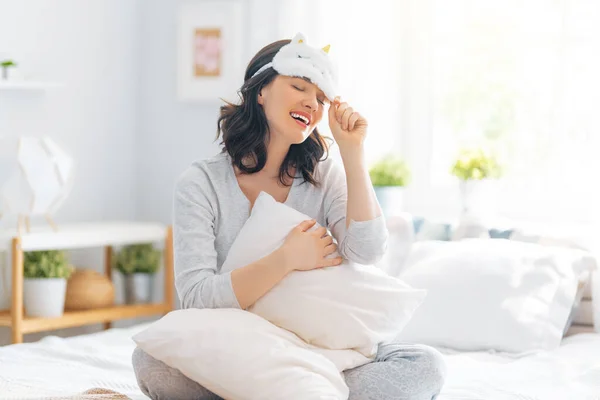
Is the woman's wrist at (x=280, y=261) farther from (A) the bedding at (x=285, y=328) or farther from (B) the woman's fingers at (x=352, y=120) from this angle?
(B) the woman's fingers at (x=352, y=120)

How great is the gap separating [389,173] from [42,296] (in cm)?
129

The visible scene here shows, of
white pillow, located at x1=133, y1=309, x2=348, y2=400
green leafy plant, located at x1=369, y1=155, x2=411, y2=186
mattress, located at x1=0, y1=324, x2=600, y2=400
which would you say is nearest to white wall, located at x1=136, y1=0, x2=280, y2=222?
green leafy plant, located at x1=369, y1=155, x2=411, y2=186

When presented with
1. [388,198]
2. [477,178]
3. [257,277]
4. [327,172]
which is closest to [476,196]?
[477,178]

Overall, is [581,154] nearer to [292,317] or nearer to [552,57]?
[552,57]

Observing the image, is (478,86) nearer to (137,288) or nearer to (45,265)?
(137,288)

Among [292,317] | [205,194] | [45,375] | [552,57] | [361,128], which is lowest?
[45,375]

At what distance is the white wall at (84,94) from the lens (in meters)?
3.59

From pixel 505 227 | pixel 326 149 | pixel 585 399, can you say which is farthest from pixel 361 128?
pixel 505 227

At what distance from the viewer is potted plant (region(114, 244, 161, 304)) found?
3.80m

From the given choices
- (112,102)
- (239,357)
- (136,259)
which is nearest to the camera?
(239,357)

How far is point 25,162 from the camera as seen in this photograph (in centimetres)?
322

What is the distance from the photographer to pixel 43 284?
3.29m

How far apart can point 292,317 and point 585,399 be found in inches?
26.2

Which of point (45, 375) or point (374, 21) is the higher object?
point (374, 21)
